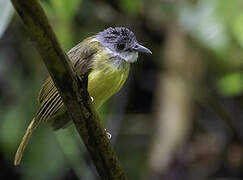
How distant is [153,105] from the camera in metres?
5.05

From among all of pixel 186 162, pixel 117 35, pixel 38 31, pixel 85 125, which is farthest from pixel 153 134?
pixel 38 31

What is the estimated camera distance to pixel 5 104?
4422 mm

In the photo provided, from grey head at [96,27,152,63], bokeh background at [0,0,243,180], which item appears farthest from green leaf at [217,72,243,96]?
grey head at [96,27,152,63]

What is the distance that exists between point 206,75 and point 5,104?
1.74 m

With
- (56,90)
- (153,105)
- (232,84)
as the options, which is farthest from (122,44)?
(153,105)

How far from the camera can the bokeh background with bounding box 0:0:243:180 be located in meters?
Result: 4.12

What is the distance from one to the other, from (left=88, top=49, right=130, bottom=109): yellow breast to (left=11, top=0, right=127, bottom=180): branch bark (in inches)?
33.0

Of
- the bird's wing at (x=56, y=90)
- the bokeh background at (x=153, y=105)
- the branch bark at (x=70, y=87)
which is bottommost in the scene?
the bokeh background at (x=153, y=105)

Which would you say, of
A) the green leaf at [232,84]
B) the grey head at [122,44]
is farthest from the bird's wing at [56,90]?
the green leaf at [232,84]

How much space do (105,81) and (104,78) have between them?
0.05ft

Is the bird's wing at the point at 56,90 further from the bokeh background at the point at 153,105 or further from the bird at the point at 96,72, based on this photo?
the bokeh background at the point at 153,105

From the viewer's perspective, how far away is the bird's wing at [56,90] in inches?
102

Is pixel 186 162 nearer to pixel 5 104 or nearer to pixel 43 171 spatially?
pixel 43 171

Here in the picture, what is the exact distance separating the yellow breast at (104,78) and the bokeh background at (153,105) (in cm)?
108
